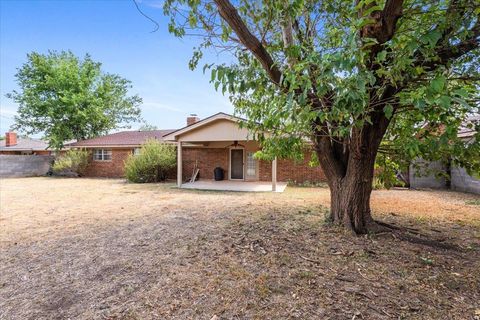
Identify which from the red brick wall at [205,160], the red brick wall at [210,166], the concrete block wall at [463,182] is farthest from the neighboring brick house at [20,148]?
the concrete block wall at [463,182]

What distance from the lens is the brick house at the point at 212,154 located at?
11742 mm

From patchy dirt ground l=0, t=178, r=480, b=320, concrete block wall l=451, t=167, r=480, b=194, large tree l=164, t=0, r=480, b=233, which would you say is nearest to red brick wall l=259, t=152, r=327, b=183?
concrete block wall l=451, t=167, r=480, b=194

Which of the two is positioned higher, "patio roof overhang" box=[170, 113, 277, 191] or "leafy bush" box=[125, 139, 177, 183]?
"patio roof overhang" box=[170, 113, 277, 191]

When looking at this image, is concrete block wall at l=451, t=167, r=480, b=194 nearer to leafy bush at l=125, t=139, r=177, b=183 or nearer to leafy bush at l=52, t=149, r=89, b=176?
leafy bush at l=125, t=139, r=177, b=183

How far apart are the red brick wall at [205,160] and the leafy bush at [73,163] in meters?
7.92

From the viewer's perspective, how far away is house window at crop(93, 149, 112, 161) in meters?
18.5

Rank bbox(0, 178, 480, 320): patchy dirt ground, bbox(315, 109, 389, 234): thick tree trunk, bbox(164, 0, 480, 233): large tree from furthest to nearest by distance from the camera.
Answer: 1. bbox(315, 109, 389, 234): thick tree trunk
2. bbox(0, 178, 480, 320): patchy dirt ground
3. bbox(164, 0, 480, 233): large tree

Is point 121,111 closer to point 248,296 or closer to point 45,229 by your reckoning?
point 45,229

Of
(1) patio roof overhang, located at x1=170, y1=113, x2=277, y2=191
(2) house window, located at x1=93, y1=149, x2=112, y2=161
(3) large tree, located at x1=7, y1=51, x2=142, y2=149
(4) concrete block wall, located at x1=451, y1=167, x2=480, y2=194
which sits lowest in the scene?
(4) concrete block wall, located at x1=451, y1=167, x2=480, y2=194

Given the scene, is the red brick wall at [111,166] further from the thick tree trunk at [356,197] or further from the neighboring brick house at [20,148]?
the thick tree trunk at [356,197]

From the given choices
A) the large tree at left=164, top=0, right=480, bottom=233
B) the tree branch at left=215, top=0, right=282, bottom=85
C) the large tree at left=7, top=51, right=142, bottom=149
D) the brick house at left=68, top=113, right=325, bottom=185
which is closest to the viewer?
the large tree at left=164, top=0, right=480, bottom=233

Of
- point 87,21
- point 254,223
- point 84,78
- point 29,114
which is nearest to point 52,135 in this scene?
point 29,114

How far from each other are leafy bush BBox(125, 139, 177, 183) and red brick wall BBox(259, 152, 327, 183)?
5621 mm

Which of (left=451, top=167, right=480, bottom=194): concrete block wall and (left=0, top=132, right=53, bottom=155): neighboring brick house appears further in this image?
(left=0, top=132, right=53, bottom=155): neighboring brick house
